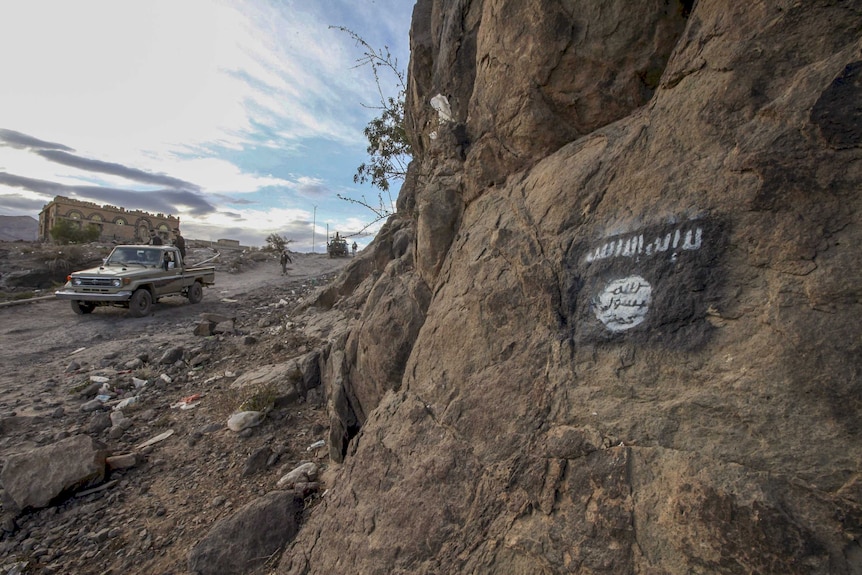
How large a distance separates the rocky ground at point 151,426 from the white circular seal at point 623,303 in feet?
9.00

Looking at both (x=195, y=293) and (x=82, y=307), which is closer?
(x=82, y=307)

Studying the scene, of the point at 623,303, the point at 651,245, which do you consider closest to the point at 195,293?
the point at 623,303

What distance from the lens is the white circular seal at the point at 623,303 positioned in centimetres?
185

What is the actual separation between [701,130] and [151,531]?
4.66 metres

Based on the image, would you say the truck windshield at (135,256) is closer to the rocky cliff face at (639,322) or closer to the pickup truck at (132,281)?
the pickup truck at (132,281)

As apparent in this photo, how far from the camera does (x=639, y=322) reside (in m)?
1.84

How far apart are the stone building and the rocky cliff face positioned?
47.6 meters

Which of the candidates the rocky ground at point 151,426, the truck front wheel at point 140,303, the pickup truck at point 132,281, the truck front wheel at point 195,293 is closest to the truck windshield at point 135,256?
the pickup truck at point 132,281

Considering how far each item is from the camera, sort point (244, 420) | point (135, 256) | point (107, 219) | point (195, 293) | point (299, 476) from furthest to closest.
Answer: point (107, 219) → point (195, 293) → point (135, 256) → point (244, 420) → point (299, 476)

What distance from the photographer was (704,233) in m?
1.71

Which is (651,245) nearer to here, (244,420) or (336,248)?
(244,420)

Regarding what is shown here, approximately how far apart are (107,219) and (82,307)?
48382 mm

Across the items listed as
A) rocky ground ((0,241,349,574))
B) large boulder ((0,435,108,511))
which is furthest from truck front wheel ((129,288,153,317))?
large boulder ((0,435,108,511))

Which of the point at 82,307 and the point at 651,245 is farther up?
the point at 651,245
